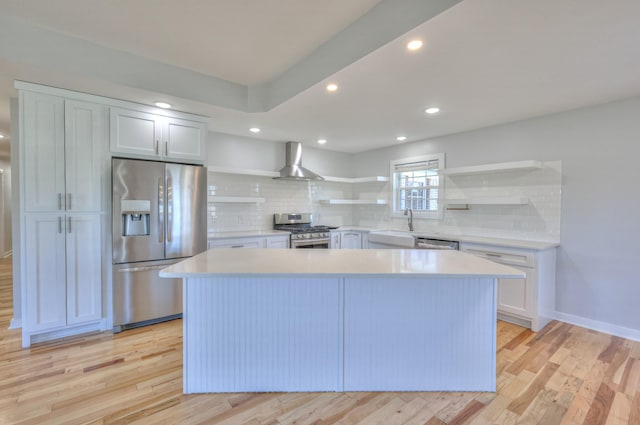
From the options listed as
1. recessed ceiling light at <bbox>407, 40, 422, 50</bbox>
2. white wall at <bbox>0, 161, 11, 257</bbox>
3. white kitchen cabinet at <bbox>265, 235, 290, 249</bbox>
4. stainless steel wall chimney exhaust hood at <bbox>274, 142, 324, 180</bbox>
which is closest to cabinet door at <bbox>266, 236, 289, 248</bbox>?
white kitchen cabinet at <bbox>265, 235, 290, 249</bbox>

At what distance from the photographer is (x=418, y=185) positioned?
4.75 m

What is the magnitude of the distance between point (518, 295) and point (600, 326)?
0.82 metres

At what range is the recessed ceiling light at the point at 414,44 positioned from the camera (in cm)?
186

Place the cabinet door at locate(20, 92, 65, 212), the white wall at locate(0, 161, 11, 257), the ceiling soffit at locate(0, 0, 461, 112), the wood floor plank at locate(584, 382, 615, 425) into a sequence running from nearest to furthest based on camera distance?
the wood floor plank at locate(584, 382, 615, 425), the ceiling soffit at locate(0, 0, 461, 112), the cabinet door at locate(20, 92, 65, 212), the white wall at locate(0, 161, 11, 257)

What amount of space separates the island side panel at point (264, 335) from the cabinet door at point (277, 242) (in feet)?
7.12

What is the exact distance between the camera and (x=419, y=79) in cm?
241

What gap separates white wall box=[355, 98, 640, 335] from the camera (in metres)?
2.83

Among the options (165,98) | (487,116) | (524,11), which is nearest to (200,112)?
(165,98)

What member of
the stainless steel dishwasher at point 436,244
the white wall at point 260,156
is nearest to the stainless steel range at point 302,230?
the white wall at point 260,156

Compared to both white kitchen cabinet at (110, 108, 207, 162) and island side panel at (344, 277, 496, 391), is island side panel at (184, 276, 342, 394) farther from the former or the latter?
white kitchen cabinet at (110, 108, 207, 162)

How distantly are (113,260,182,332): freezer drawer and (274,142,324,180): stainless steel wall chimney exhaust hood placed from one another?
2.19 m

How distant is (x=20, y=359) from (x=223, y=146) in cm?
303

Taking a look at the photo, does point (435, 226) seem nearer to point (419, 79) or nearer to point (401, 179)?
point (401, 179)

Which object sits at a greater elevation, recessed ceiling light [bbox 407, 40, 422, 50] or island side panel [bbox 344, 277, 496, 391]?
recessed ceiling light [bbox 407, 40, 422, 50]
